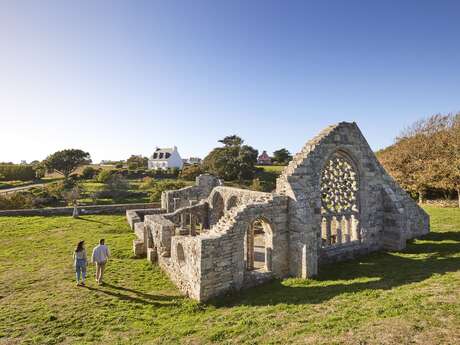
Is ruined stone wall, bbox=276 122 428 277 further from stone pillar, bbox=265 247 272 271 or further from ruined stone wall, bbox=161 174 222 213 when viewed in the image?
ruined stone wall, bbox=161 174 222 213

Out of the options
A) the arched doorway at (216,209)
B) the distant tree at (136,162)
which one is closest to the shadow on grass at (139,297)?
the arched doorway at (216,209)

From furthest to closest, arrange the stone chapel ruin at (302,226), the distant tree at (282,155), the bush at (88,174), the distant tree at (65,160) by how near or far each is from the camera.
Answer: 1. the distant tree at (282,155)
2. the bush at (88,174)
3. the distant tree at (65,160)
4. the stone chapel ruin at (302,226)

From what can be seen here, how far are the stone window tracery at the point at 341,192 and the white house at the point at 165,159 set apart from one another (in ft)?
227

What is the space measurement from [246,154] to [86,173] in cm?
3253

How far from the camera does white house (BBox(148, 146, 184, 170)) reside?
261 ft

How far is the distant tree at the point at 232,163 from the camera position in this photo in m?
53.5

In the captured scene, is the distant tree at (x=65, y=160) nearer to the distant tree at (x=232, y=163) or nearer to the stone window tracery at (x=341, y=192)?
the distant tree at (x=232, y=163)

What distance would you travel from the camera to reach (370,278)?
32.9 ft

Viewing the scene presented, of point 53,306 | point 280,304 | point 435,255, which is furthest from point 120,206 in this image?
point 435,255

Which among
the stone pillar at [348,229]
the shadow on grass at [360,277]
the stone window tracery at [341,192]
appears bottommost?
the shadow on grass at [360,277]

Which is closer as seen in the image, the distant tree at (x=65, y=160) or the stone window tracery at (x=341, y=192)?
the stone window tracery at (x=341, y=192)

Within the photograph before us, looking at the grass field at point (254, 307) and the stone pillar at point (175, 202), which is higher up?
the stone pillar at point (175, 202)

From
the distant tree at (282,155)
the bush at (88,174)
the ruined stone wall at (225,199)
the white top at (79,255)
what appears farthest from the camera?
Answer: the distant tree at (282,155)

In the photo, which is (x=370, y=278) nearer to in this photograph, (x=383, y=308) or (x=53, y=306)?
(x=383, y=308)
